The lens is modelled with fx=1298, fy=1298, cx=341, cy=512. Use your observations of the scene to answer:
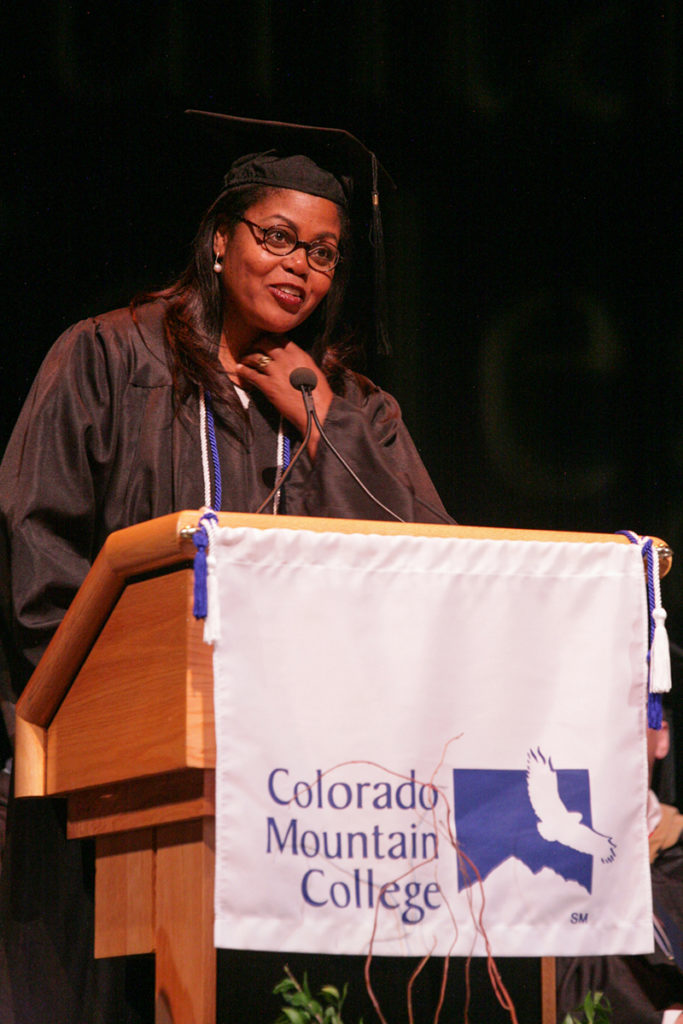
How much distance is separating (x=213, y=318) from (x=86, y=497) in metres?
0.57

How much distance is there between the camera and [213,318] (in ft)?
8.89

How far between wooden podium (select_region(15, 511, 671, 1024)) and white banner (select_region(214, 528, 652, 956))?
0.14 feet

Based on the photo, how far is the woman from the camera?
205 cm

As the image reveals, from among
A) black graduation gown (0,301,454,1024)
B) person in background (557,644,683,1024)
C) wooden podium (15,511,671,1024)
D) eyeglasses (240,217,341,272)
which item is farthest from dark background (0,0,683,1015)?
wooden podium (15,511,671,1024)

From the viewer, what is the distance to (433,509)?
241 cm

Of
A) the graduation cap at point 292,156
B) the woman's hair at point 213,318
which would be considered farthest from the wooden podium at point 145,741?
the graduation cap at point 292,156

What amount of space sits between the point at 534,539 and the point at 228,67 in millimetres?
2010

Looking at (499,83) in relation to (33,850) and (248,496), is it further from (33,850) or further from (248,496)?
(33,850)

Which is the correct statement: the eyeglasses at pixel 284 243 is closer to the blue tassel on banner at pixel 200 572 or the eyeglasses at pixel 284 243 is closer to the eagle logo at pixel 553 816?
the blue tassel on banner at pixel 200 572

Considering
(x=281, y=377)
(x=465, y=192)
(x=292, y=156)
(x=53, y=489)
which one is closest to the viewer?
(x=53, y=489)

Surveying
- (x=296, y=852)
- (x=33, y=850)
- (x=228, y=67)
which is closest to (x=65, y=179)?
(x=228, y=67)

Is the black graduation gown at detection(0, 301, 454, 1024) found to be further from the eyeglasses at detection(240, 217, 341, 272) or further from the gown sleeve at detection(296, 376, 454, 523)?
the eyeglasses at detection(240, 217, 341, 272)

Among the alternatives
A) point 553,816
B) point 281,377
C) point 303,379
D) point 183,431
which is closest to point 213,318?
point 281,377

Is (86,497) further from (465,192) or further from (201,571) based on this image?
(465,192)
